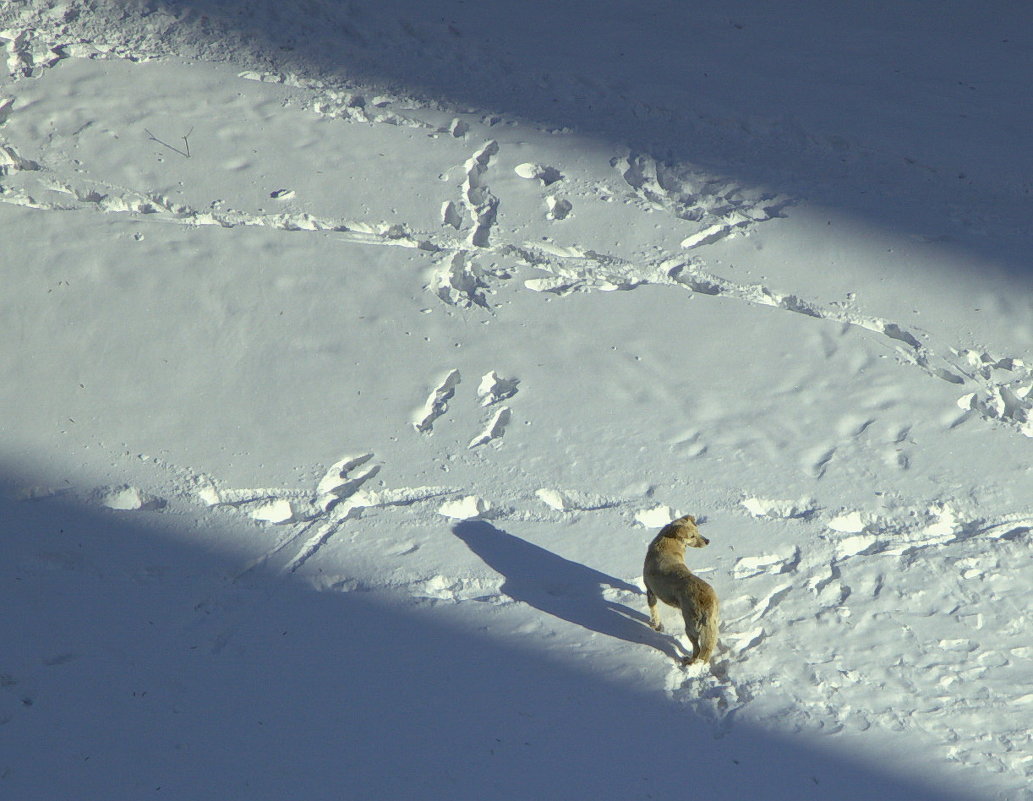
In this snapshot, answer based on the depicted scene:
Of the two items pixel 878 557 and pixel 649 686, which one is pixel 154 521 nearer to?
pixel 649 686

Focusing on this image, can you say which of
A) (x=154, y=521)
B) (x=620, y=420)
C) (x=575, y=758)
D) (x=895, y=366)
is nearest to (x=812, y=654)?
(x=575, y=758)

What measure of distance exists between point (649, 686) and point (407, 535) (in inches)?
51.2

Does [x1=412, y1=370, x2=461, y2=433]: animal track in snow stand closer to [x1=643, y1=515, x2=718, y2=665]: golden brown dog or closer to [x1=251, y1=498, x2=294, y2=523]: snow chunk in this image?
[x1=251, y1=498, x2=294, y2=523]: snow chunk

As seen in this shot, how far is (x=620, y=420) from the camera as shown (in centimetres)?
511

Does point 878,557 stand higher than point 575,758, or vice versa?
point 878,557

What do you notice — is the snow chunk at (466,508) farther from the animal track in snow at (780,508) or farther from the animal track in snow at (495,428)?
the animal track in snow at (780,508)

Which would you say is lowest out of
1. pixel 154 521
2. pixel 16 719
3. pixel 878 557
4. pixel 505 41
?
pixel 16 719

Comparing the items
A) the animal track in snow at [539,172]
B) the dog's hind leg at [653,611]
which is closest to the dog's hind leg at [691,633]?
the dog's hind leg at [653,611]

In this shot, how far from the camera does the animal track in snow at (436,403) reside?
5.07 metres

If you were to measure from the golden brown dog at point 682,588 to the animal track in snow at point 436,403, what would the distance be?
4.78ft

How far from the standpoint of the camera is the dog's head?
4.14m

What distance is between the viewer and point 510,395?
522cm

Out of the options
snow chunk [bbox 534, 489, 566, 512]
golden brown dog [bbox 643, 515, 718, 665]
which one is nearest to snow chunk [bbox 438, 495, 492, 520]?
snow chunk [bbox 534, 489, 566, 512]

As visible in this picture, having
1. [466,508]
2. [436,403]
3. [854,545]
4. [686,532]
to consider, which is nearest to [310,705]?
[466,508]
